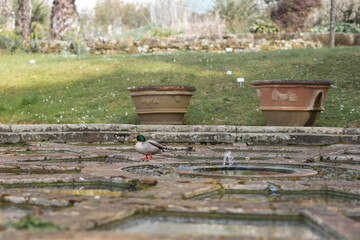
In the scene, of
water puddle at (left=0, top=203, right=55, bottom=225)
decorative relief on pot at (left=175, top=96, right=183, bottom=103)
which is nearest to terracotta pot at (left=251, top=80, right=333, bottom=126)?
decorative relief on pot at (left=175, top=96, right=183, bottom=103)

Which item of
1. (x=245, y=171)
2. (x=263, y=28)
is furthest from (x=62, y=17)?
(x=245, y=171)

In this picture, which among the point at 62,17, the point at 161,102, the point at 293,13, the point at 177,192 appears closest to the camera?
the point at 177,192

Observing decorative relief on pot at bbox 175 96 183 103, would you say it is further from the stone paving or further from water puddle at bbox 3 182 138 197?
water puddle at bbox 3 182 138 197

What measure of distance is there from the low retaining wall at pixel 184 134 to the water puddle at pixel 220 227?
516 cm

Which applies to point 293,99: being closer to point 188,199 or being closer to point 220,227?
point 188,199

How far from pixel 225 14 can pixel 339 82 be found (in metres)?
12.9

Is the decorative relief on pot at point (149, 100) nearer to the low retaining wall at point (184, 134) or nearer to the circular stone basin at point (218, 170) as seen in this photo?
the low retaining wall at point (184, 134)

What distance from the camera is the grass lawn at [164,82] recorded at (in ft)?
32.4

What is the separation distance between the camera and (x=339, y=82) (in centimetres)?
1128

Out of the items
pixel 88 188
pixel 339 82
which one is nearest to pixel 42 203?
pixel 88 188

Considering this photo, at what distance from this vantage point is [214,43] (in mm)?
18109

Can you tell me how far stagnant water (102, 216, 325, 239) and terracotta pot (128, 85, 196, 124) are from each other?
632cm

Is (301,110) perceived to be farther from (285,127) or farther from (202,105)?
(202,105)

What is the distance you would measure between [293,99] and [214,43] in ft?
33.1
